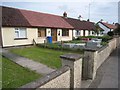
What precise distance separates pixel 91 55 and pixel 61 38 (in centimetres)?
1883

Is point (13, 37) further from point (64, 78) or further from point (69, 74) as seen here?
point (64, 78)

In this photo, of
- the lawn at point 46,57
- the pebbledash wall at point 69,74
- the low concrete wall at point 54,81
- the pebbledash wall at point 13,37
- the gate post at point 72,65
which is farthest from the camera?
the pebbledash wall at point 13,37

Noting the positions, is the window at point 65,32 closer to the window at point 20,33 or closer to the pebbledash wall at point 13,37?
the pebbledash wall at point 13,37

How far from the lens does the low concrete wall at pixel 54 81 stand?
9.83 feet

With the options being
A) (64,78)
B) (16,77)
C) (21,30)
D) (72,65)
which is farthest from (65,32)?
(64,78)

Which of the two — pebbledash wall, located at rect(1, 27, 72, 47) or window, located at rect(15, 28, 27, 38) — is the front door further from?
window, located at rect(15, 28, 27, 38)

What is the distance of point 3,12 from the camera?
704 inches

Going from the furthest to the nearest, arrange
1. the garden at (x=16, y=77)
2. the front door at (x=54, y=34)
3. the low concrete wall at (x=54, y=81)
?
1. the front door at (x=54, y=34)
2. the garden at (x=16, y=77)
3. the low concrete wall at (x=54, y=81)

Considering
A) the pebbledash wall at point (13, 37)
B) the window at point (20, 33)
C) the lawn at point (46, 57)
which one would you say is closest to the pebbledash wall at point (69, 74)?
the lawn at point (46, 57)

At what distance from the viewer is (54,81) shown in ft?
12.0

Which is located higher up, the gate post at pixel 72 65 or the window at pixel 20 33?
the window at pixel 20 33

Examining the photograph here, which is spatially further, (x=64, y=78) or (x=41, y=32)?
(x=41, y=32)

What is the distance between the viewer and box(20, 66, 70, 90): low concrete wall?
3.00 metres

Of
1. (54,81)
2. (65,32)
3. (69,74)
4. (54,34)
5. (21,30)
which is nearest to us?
(54,81)
